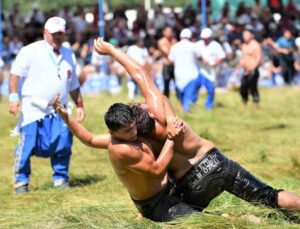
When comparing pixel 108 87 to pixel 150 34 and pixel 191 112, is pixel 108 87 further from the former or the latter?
pixel 191 112

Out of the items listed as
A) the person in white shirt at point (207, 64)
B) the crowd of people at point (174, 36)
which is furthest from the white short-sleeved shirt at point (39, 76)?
the crowd of people at point (174, 36)

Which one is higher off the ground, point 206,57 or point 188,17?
point 206,57

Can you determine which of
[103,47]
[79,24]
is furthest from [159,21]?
[103,47]

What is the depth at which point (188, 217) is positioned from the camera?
600 centimetres

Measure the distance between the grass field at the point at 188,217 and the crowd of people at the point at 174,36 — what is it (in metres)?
3.52

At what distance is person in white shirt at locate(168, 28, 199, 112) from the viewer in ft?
55.3

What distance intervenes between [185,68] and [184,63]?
0.36 ft

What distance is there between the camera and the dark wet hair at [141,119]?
5867 millimetres

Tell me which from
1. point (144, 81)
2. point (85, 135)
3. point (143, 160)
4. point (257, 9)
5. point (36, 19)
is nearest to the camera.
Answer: point (143, 160)

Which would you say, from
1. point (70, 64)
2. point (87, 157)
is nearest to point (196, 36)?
point (87, 157)

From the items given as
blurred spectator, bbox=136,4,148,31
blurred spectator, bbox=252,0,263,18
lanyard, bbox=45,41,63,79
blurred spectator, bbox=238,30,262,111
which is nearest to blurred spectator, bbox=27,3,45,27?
blurred spectator, bbox=136,4,148,31

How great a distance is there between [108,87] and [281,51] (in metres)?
5.16

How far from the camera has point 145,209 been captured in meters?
6.20

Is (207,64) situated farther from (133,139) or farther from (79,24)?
(133,139)
